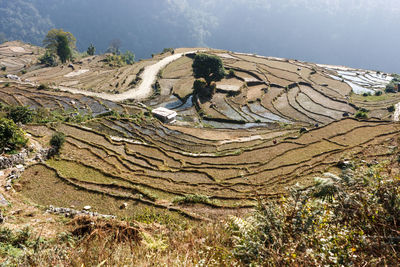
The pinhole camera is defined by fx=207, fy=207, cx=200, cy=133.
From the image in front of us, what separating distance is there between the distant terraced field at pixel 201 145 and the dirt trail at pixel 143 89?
13.7 ft

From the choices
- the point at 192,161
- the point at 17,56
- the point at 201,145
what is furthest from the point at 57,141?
the point at 17,56

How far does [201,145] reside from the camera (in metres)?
32.5

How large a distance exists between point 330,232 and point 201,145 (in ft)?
88.0

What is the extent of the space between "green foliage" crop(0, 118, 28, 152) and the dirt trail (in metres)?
32.9

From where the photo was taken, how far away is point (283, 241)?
21.4ft

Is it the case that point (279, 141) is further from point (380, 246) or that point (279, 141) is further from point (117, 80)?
point (117, 80)

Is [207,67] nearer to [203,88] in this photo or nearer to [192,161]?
[203,88]

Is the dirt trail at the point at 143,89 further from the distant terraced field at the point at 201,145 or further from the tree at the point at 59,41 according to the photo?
the tree at the point at 59,41

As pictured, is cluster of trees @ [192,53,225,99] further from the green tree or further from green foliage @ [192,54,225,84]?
the green tree

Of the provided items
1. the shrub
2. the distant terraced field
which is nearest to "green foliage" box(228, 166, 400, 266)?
the distant terraced field

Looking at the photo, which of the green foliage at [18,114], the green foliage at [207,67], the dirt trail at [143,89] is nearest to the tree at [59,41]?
the dirt trail at [143,89]

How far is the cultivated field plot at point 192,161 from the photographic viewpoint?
63.5ft

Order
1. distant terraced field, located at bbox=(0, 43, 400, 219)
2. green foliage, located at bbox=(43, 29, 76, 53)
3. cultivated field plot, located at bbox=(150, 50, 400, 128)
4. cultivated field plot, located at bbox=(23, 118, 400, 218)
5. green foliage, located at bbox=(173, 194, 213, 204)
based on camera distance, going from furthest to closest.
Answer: green foliage, located at bbox=(43, 29, 76, 53), cultivated field plot, located at bbox=(150, 50, 400, 128), cultivated field plot, located at bbox=(23, 118, 400, 218), distant terraced field, located at bbox=(0, 43, 400, 219), green foliage, located at bbox=(173, 194, 213, 204)

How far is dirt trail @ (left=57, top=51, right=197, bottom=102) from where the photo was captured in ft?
173
